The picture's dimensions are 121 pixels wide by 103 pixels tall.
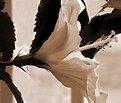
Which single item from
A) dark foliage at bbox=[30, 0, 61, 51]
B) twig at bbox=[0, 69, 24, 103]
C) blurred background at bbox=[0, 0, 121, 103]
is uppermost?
dark foliage at bbox=[30, 0, 61, 51]

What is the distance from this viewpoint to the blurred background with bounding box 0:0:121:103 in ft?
2.98

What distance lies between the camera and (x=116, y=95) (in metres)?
1.15

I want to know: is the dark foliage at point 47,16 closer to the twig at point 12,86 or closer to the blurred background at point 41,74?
the twig at point 12,86

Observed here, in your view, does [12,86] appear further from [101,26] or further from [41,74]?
[41,74]

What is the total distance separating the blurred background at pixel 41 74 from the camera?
2.98ft

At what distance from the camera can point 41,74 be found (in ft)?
3.38

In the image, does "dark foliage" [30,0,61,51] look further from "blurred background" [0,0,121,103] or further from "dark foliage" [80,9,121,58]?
"blurred background" [0,0,121,103]

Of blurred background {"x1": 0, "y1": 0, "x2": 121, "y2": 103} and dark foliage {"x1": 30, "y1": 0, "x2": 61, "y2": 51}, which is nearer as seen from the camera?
dark foliage {"x1": 30, "y1": 0, "x2": 61, "y2": 51}

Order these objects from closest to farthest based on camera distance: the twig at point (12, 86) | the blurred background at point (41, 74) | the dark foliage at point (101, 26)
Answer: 1. the twig at point (12, 86)
2. the dark foliage at point (101, 26)
3. the blurred background at point (41, 74)

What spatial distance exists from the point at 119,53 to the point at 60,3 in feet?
2.13

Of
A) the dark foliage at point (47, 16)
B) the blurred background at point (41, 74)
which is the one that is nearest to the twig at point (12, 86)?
the dark foliage at point (47, 16)

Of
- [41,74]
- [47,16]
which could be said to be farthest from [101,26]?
[41,74]

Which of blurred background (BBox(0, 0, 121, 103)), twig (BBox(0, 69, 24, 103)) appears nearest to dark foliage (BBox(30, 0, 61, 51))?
twig (BBox(0, 69, 24, 103))

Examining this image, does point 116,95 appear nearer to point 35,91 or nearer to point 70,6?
point 35,91
